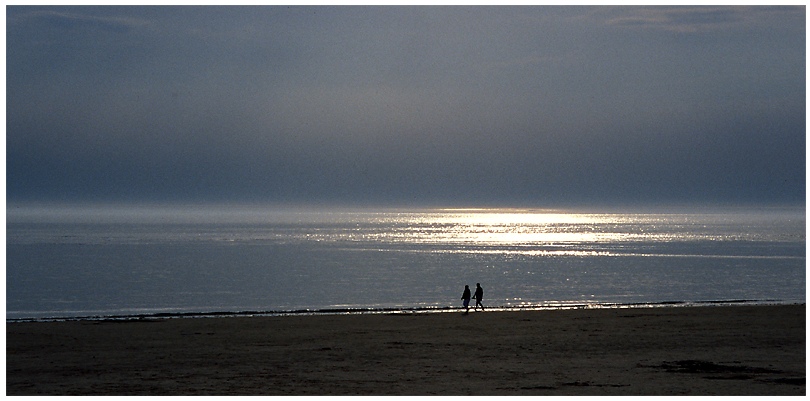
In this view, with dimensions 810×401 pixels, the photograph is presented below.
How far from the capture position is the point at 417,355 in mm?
21531

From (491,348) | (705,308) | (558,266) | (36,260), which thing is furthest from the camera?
(36,260)

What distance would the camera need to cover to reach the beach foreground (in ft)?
56.9

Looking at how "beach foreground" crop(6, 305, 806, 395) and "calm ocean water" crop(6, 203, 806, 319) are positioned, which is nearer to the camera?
"beach foreground" crop(6, 305, 806, 395)

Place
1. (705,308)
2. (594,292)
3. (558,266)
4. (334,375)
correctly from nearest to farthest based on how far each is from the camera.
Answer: (334,375) < (705,308) < (594,292) < (558,266)

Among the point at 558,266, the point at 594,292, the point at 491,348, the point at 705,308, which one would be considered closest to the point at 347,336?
the point at 491,348

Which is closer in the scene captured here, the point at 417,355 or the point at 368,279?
the point at 417,355

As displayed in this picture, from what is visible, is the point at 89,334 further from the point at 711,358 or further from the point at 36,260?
the point at 36,260

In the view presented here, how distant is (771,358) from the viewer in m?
20.9

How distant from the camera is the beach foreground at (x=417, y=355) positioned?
17.3m

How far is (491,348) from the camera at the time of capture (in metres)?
22.7

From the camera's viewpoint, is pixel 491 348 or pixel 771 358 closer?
pixel 771 358

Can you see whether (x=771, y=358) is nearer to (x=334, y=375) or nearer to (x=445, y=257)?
(x=334, y=375)

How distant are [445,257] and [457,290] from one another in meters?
36.6

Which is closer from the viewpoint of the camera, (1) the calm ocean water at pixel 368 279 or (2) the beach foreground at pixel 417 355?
(2) the beach foreground at pixel 417 355
